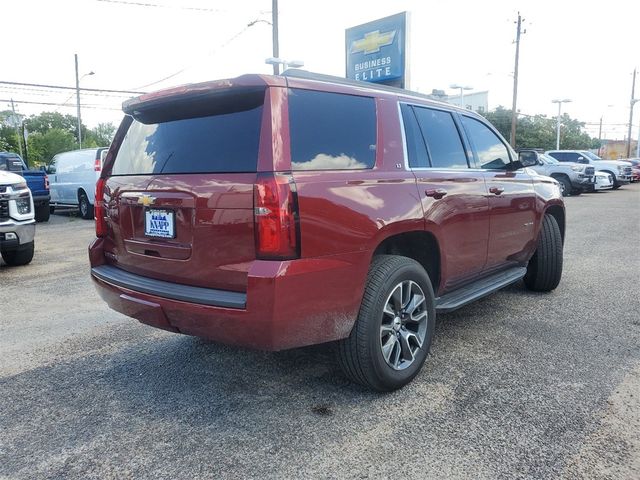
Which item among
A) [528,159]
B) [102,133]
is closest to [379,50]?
[528,159]

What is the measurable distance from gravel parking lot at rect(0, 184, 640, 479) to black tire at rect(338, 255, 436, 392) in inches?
5.2

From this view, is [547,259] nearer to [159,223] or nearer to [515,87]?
[159,223]

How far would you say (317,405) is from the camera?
2943mm

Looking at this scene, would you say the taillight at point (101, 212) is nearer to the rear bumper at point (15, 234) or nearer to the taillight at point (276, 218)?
the taillight at point (276, 218)

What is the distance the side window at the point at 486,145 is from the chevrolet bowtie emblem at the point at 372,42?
17183mm

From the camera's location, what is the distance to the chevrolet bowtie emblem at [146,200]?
2.93 m

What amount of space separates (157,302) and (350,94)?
1.65m

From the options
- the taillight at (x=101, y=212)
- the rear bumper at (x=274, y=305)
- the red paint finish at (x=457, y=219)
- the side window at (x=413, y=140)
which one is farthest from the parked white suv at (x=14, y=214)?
the red paint finish at (x=457, y=219)

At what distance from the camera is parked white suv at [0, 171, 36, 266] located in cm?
634

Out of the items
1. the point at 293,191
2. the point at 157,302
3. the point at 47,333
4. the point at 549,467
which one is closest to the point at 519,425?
the point at 549,467

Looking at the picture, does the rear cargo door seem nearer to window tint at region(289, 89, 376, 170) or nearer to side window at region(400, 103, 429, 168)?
window tint at region(289, 89, 376, 170)

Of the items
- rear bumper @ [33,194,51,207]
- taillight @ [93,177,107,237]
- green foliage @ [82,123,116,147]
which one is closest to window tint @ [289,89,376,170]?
taillight @ [93,177,107,237]

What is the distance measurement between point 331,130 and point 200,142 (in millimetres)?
740

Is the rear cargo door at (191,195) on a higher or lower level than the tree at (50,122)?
lower
